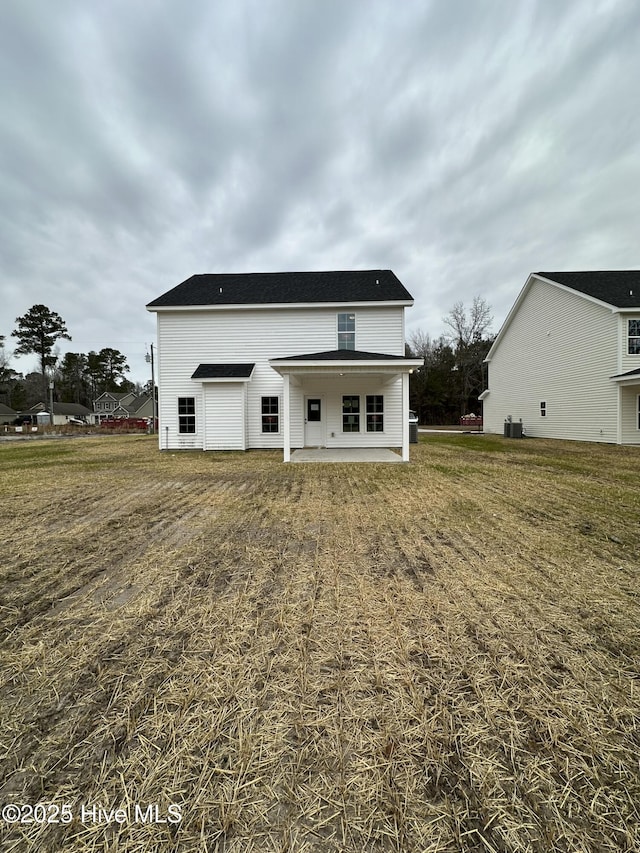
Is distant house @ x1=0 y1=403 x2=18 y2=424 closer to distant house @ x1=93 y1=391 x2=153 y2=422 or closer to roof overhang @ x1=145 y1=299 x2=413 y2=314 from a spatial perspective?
distant house @ x1=93 y1=391 x2=153 y2=422

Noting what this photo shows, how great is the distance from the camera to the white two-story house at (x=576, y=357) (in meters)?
14.6

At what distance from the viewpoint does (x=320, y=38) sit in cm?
1159

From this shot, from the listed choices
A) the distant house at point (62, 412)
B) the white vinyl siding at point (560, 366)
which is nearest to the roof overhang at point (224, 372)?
the white vinyl siding at point (560, 366)

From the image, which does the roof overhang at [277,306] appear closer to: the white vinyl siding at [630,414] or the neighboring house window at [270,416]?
the neighboring house window at [270,416]

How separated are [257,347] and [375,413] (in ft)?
18.8

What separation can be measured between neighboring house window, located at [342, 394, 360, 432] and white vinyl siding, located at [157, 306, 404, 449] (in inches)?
10.3

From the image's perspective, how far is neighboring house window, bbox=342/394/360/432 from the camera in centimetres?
1388

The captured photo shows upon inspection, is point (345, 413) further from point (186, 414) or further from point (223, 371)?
point (186, 414)

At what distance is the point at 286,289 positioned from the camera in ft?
49.5

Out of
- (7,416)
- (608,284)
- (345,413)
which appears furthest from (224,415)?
(7,416)

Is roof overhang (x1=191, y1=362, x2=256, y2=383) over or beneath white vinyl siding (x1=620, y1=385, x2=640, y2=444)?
over

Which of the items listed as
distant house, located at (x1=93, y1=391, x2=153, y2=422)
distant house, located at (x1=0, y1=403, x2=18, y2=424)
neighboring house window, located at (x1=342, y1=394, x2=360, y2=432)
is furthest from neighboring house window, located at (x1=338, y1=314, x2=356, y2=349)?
distant house, located at (x1=0, y1=403, x2=18, y2=424)

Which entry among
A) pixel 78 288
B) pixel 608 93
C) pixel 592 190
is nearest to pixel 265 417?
pixel 608 93

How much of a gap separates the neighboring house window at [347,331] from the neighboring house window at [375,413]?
7.79ft
